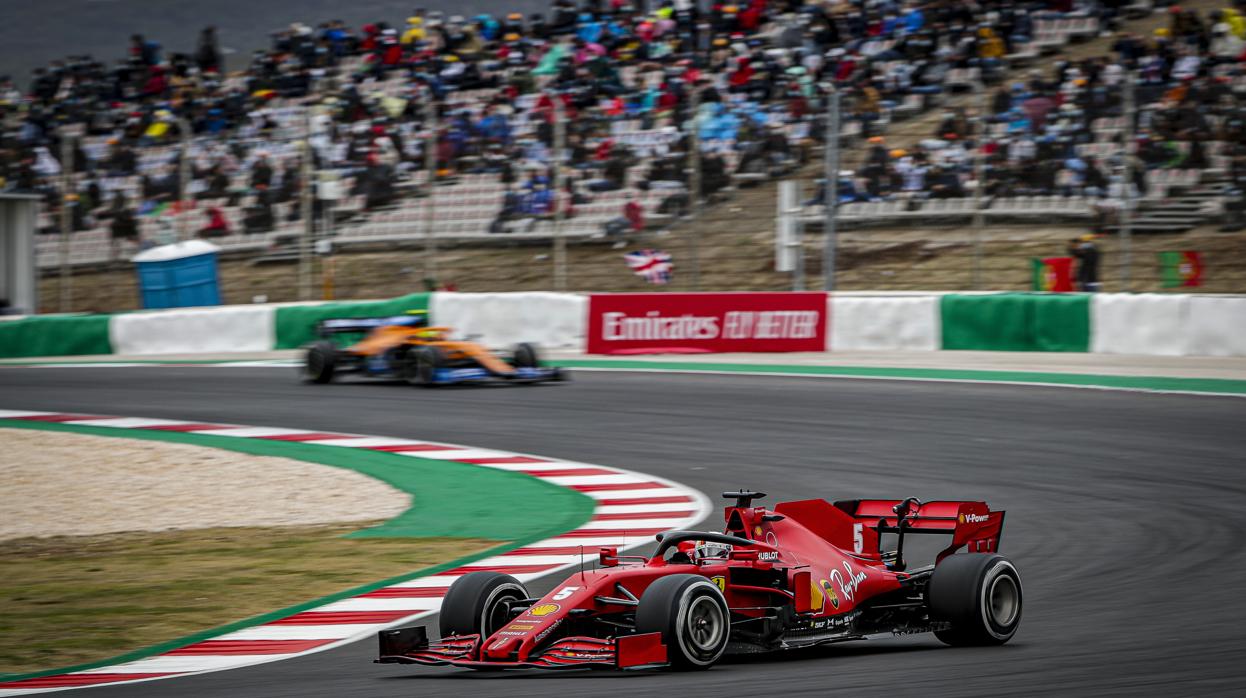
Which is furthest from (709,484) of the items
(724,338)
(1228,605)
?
(724,338)

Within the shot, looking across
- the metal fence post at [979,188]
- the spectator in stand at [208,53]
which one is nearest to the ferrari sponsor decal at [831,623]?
the metal fence post at [979,188]

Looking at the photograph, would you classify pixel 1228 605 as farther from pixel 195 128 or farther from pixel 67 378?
pixel 195 128

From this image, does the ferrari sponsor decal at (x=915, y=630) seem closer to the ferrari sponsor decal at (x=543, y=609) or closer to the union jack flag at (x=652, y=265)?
the ferrari sponsor decal at (x=543, y=609)

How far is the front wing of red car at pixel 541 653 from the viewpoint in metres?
5.20

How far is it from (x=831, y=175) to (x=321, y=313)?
7.61m

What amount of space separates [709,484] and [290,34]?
23.5 metres

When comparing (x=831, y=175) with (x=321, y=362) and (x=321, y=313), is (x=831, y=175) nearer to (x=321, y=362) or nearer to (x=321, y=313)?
(x=321, y=362)

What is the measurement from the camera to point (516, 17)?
2914 cm

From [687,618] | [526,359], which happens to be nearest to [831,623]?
[687,618]

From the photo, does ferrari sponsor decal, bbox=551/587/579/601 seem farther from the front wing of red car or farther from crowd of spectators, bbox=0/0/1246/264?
crowd of spectators, bbox=0/0/1246/264

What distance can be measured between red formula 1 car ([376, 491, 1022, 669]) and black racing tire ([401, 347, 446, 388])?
1093 cm

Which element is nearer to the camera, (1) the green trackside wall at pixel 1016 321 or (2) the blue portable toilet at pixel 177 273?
(1) the green trackside wall at pixel 1016 321

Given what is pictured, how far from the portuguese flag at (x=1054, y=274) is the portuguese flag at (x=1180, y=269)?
1.25 m

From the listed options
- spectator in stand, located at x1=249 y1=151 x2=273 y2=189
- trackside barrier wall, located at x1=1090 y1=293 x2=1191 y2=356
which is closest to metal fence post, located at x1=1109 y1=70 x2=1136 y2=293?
trackside barrier wall, located at x1=1090 y1=293 x2=1191 y2=356
